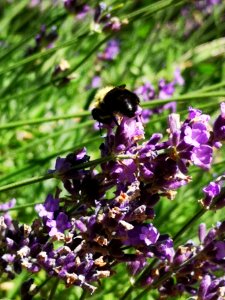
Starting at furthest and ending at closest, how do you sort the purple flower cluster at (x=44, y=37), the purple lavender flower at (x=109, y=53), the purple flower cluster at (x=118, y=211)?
the purple lavender flower at (x=109, y=53), the purple flower cluster at (x=44, y=37), the purple flower cluster at (x=118, y=211)

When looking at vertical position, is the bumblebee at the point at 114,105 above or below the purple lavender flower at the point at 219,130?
above

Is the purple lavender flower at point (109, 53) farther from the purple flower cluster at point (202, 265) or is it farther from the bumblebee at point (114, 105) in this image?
the purple flower cluster at point (202, 265)

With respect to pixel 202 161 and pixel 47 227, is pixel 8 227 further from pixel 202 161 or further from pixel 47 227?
pixel 202 161

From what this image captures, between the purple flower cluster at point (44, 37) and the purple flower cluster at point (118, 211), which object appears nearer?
the purple flower cluster at point (118, 211)

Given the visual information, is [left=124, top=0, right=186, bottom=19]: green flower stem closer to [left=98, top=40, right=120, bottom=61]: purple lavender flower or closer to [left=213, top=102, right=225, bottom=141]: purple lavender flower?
[left=213, top=102, right=225, bottom=141]: purple lavender flower

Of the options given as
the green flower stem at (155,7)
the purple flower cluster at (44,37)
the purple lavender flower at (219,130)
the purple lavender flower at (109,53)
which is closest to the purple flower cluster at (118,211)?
the purple lavender flower at (219,130)

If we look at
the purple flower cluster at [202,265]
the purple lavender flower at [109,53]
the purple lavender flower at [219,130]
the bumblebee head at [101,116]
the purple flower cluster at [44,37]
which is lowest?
the purple lavender flower at [109,53]

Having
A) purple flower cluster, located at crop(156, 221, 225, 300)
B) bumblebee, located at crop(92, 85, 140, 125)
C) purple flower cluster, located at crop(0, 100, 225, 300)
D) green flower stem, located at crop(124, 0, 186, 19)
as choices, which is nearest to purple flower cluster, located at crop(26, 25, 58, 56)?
green flower stem, located at crop(124, 0, 186, 19)

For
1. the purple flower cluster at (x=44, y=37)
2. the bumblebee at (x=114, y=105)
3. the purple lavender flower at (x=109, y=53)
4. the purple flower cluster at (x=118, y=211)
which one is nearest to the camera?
the purple flower cluster at (x=118, y=211)
